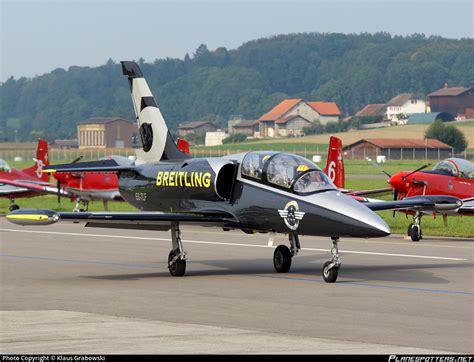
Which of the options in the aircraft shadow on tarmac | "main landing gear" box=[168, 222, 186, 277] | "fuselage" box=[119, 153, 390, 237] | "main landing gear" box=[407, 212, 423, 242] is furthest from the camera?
"main landing gear" box=[407, 212, 423, 242]

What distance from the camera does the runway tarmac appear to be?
1241 centimetres

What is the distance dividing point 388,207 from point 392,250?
476cm

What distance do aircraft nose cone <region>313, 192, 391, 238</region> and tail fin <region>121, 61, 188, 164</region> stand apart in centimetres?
523

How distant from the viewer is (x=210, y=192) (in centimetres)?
2091

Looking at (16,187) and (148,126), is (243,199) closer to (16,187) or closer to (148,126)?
(148,126)

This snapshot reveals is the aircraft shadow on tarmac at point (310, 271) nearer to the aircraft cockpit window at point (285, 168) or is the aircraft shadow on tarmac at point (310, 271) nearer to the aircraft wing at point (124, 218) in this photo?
the aircraft wing at point (124, 218)

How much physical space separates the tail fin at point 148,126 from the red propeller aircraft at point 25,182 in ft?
65.2

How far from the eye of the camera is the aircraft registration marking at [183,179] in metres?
21.0

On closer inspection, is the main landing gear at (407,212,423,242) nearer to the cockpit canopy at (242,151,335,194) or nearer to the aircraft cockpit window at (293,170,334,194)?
the cockpit canopy at (242,151,335,194)

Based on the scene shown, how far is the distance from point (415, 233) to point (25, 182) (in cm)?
2177

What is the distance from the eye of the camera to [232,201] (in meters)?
20.7

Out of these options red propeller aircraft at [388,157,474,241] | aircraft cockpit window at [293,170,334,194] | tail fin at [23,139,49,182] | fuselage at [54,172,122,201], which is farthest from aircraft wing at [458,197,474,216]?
tail fin at [23,139,49,182]

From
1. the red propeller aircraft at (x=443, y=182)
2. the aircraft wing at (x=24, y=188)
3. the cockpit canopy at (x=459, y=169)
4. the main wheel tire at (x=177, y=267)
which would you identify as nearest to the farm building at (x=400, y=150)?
the aircraft wing at (x=24, y=188)

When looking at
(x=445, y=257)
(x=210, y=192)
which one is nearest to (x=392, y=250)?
(x=445, y=257)
